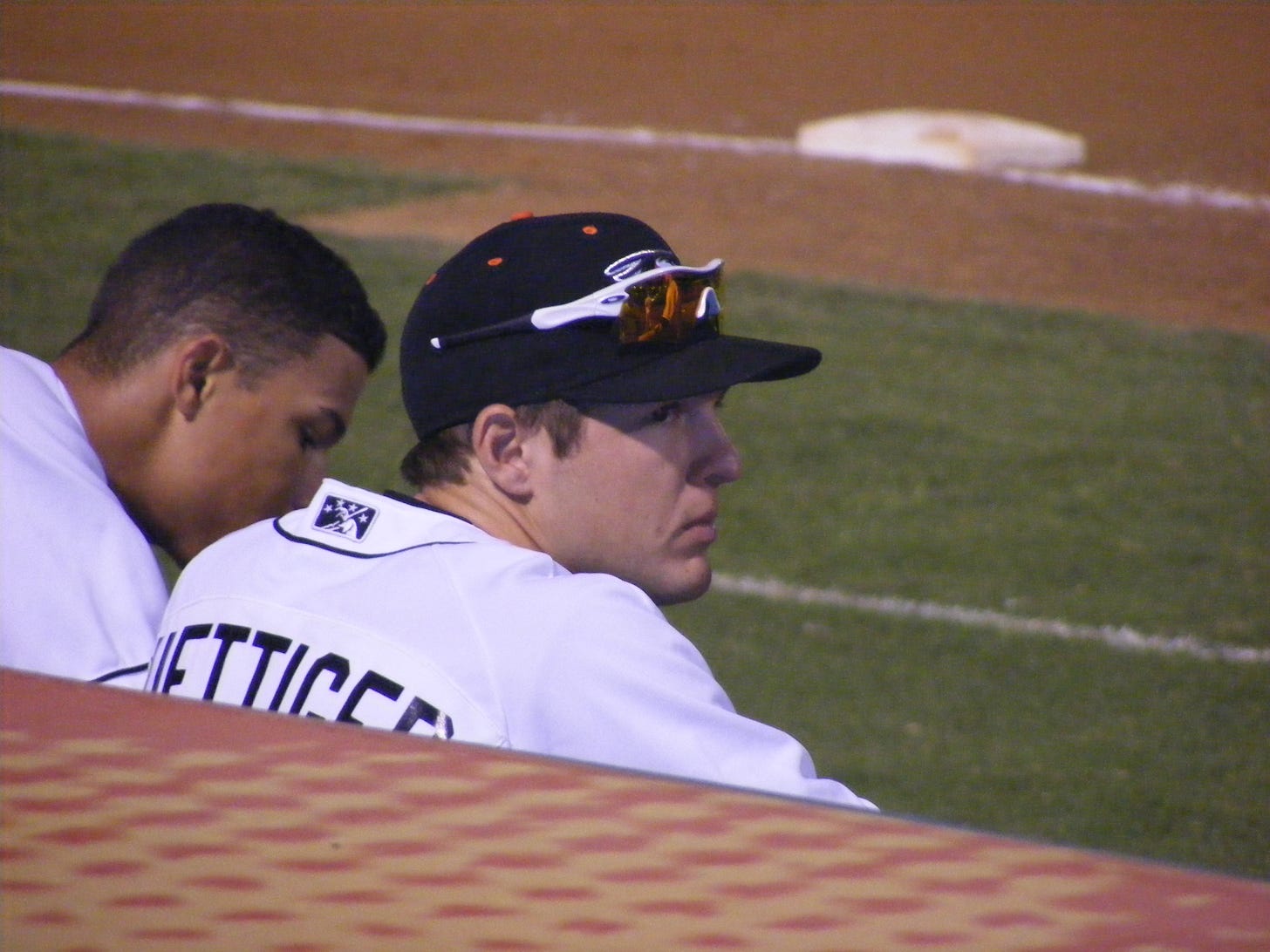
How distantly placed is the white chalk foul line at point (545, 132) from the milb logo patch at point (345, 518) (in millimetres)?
10968

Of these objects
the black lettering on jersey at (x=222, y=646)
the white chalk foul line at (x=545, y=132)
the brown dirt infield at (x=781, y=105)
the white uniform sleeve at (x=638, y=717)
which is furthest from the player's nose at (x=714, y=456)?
the white chalk foul line at (x=545, y=132)

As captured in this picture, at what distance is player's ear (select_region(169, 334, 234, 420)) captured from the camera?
278cm

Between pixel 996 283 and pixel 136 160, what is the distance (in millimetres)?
6262

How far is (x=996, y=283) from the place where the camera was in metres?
10.4

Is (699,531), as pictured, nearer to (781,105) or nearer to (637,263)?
(637,263)

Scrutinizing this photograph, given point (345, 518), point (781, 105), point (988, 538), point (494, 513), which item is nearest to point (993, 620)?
point (988, 538)

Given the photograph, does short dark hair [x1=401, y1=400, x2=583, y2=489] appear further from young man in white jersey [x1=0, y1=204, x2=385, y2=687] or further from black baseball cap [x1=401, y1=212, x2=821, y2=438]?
young man in white jersey [x1=0, y1=204, x2=385, y2=687]

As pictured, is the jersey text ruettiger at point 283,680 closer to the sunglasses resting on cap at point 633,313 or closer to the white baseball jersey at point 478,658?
the white baseball jersey at point 478,658

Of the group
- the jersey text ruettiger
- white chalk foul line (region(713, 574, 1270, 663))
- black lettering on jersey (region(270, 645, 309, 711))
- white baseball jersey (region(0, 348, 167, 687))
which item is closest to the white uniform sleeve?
the jersey text ruettiger

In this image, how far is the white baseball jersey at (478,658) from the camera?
5.48 feet

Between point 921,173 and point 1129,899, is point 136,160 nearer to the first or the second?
point 921,173

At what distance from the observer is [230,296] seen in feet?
9.50

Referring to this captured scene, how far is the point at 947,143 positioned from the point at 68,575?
11.2 m

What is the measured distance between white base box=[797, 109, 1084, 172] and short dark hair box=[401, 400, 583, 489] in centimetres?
1089
